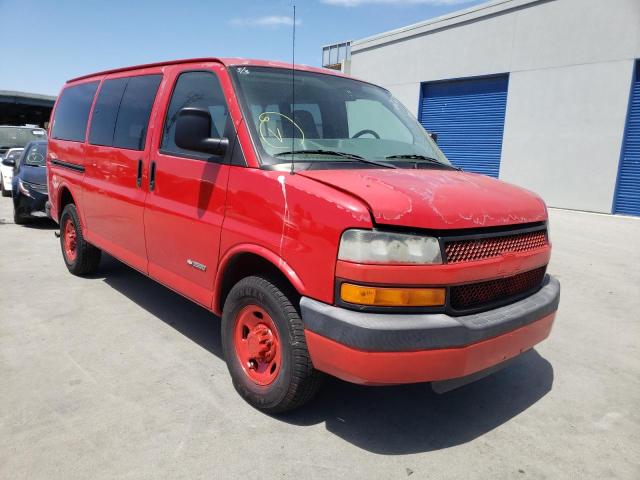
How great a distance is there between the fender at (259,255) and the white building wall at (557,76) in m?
11.9

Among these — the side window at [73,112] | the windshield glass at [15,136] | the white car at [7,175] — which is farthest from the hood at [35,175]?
the windshield glass at [15,136]

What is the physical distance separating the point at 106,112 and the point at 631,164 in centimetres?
1202

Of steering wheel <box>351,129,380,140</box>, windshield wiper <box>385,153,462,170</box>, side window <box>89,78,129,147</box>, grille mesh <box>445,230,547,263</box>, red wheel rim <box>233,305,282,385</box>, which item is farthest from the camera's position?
side window <box>89,78,129,147</box>

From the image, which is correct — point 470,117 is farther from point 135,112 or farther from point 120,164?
point 120,164

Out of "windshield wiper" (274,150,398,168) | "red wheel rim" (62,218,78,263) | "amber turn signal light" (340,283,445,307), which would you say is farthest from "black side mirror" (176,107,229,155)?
"red wheel rim" (62,218,78,263)

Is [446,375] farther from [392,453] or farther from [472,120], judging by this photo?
[472,120]

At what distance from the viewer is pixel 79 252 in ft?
17.7

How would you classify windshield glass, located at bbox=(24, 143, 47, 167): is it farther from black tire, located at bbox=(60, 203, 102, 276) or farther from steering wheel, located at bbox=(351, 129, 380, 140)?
steering wheel, located at bbox=(351, 129, 380, 140)

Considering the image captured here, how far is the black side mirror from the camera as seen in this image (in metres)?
2.85

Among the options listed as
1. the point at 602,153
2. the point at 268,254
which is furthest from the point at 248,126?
the point at 602,153

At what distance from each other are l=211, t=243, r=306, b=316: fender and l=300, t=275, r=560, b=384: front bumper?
0.36 ft

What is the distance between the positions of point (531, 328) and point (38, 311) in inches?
165

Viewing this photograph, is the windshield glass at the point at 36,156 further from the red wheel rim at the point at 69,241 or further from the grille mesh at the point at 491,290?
the grille mesh at the point at 491,290

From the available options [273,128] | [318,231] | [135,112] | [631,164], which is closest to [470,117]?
[631,164]
